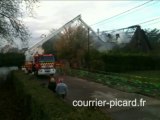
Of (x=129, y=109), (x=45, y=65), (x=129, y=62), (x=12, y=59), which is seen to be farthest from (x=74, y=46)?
(x=129, y=109)

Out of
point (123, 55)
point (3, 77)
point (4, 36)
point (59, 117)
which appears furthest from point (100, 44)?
point (59, 117)

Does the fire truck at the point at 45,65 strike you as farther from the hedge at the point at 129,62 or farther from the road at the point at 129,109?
the road at the point at 129,109

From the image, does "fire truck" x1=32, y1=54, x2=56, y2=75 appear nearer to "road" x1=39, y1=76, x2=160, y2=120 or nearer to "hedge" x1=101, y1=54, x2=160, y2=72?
"hedge" x1=101, y1=54, x2=160, y2=72

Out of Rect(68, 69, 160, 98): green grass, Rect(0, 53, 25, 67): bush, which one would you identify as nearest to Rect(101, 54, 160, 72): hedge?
Rect(68, 69, 160, 98): green grass

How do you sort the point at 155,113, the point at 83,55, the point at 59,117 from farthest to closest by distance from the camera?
the point at 83,55
the point at 155,113
the point at 59,117

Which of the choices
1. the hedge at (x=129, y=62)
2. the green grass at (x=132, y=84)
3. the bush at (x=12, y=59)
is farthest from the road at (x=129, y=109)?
the bush at (x=12, y=59)

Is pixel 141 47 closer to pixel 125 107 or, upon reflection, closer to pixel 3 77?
pixel 3 77

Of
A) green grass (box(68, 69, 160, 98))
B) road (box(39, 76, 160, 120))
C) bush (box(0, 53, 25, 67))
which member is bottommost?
road (box(39, 76, 160, 120))

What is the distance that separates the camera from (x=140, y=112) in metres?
15.1

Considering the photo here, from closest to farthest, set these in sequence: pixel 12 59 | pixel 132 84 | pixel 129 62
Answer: pixel 132 84 < pixel 129 62 < pixel 12 59

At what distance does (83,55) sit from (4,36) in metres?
20.4

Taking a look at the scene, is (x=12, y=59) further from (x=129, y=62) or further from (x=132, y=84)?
(x=132, y=84)

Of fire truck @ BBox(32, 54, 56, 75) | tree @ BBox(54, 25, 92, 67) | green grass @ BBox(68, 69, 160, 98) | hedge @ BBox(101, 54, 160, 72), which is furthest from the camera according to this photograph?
tree @ BBox(54, 25, 92, 67)

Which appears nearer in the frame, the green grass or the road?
the road
